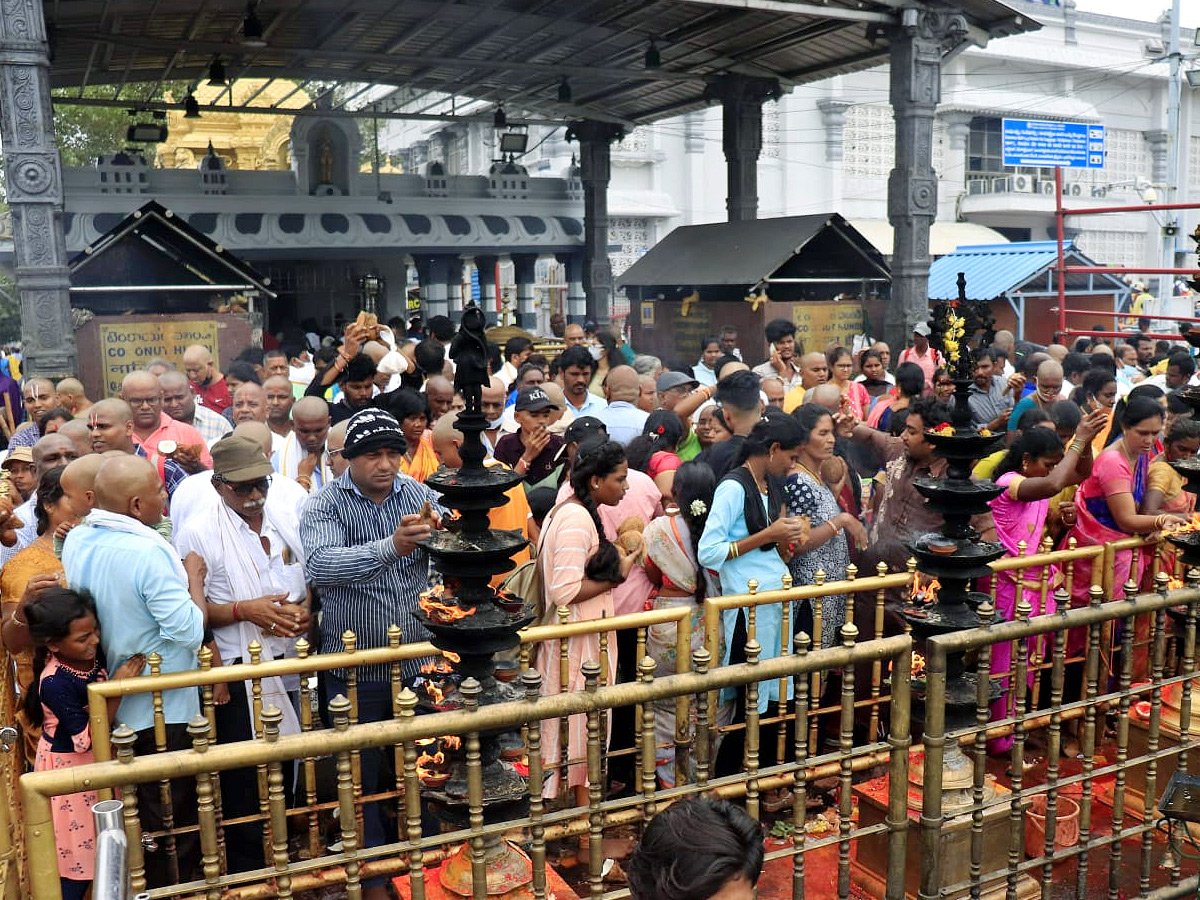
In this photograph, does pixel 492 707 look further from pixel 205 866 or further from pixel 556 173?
pixel 556 173

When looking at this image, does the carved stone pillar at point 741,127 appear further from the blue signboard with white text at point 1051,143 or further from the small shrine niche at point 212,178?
the blue signboard with white text at point 1051,143

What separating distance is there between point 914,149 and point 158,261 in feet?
30.5

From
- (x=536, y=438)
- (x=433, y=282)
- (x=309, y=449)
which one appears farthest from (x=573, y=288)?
(x=536, y=438)

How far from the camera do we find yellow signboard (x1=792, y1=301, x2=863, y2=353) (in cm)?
1320

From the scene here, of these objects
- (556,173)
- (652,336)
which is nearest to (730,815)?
(652,336)

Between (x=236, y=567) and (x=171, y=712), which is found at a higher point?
(x=236, y=567)

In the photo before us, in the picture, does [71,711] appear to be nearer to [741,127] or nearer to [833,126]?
[741,127]

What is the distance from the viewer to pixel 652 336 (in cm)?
1595

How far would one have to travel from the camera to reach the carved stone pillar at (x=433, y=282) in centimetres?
2295

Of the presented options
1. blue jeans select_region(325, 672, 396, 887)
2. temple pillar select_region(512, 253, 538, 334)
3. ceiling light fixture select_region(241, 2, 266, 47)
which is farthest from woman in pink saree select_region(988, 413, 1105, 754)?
temple pillar select_region(512, 253, 538, 334)

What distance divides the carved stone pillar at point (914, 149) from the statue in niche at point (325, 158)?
1247 cm

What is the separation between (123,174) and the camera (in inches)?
743

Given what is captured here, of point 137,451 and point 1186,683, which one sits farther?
point 137,451

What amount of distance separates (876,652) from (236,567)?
2617mm
